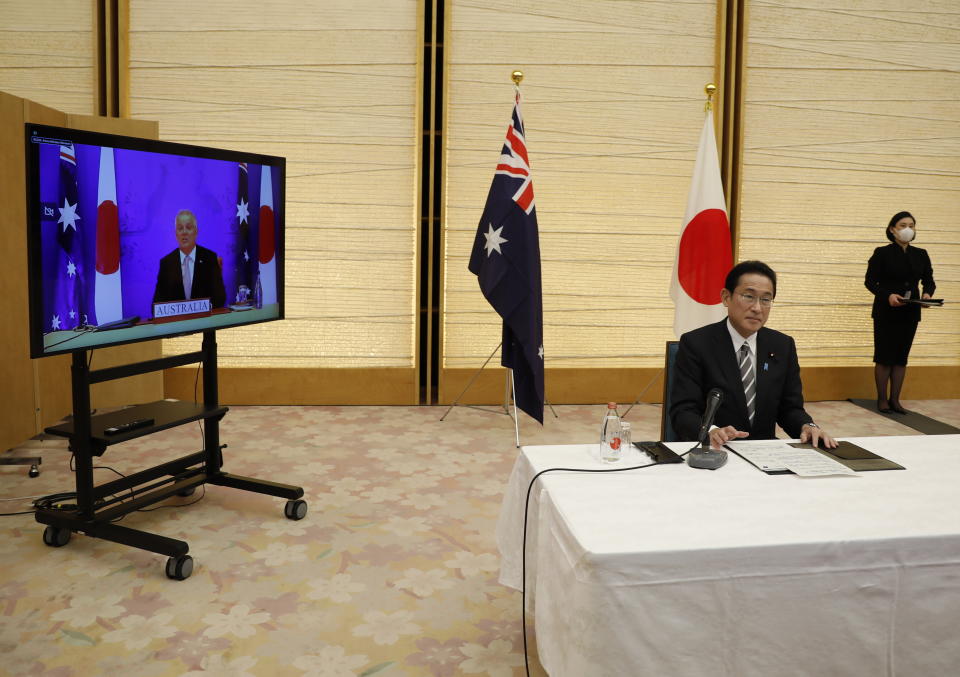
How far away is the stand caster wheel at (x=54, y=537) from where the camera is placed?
121 inches

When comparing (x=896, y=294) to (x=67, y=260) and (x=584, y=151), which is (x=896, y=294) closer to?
(x=584, y=151)

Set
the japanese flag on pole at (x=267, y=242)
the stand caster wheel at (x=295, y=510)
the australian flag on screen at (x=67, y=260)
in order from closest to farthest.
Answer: the australian flag on screen at (x=67, y=260)
the stand caster wheel at (x=295, y=510)
the japanese flag on pole at (x=267, y=242)

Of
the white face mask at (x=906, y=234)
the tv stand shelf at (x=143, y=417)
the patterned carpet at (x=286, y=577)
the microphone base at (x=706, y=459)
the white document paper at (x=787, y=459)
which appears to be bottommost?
the patterned carpet at (x=286, y=577)

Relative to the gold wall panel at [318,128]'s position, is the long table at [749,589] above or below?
below

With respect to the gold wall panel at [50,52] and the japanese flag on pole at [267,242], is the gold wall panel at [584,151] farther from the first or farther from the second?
the gold wall panel at [50,52]

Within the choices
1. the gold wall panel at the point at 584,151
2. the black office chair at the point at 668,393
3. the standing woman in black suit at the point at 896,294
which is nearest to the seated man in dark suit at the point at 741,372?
the black office chair at the point at 668,393

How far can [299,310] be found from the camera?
18.5 feet

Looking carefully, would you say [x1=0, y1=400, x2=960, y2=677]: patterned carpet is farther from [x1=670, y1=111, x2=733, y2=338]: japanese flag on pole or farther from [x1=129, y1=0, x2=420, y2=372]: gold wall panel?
[x1=670, y1=111, x2=733, y2=338]: japanese flag on pole

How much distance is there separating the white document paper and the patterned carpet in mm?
876

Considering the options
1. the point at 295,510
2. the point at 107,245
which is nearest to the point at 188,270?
the point at 107,245

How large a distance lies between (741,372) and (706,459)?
0.65 meters

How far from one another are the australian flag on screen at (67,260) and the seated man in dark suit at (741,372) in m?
2.09

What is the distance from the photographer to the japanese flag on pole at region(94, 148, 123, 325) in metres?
2.85

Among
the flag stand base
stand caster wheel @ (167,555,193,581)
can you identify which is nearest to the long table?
stand caster wheel @ (167,555,193,581)
